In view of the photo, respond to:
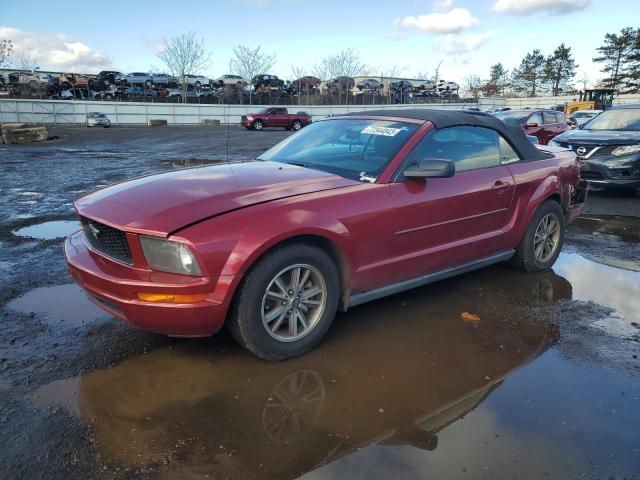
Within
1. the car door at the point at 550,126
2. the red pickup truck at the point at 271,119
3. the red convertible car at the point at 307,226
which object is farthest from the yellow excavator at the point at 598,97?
the red convertible car at the point at 307,226

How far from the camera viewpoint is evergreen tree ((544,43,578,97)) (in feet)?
275

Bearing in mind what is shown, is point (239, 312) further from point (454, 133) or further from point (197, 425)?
point (454, 133)

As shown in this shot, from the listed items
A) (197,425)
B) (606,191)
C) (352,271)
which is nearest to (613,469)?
(352,271)

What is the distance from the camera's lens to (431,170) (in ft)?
11.9

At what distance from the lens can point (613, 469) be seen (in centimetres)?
235

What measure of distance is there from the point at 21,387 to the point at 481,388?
273cm

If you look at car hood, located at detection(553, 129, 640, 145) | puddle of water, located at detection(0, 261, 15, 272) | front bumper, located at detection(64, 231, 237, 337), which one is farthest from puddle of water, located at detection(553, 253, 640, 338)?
puddle of water, located at detection(0, 261, 15, 272)

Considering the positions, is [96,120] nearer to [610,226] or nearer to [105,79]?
A: [105,79]

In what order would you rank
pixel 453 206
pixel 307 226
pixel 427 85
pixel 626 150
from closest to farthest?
pixel 307 226, pixel 453 206, pixel 626 150, pixel 427 85

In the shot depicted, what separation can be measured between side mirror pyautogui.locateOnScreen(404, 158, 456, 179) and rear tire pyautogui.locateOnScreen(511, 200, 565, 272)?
171 centimetres

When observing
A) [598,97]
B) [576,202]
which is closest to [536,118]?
[576,202]

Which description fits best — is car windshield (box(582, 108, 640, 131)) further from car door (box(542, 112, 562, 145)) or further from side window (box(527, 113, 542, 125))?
side window (box(527, 113, 542, 125))

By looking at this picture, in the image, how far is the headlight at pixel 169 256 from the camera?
2.87 meters

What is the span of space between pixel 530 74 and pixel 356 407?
316 ft
